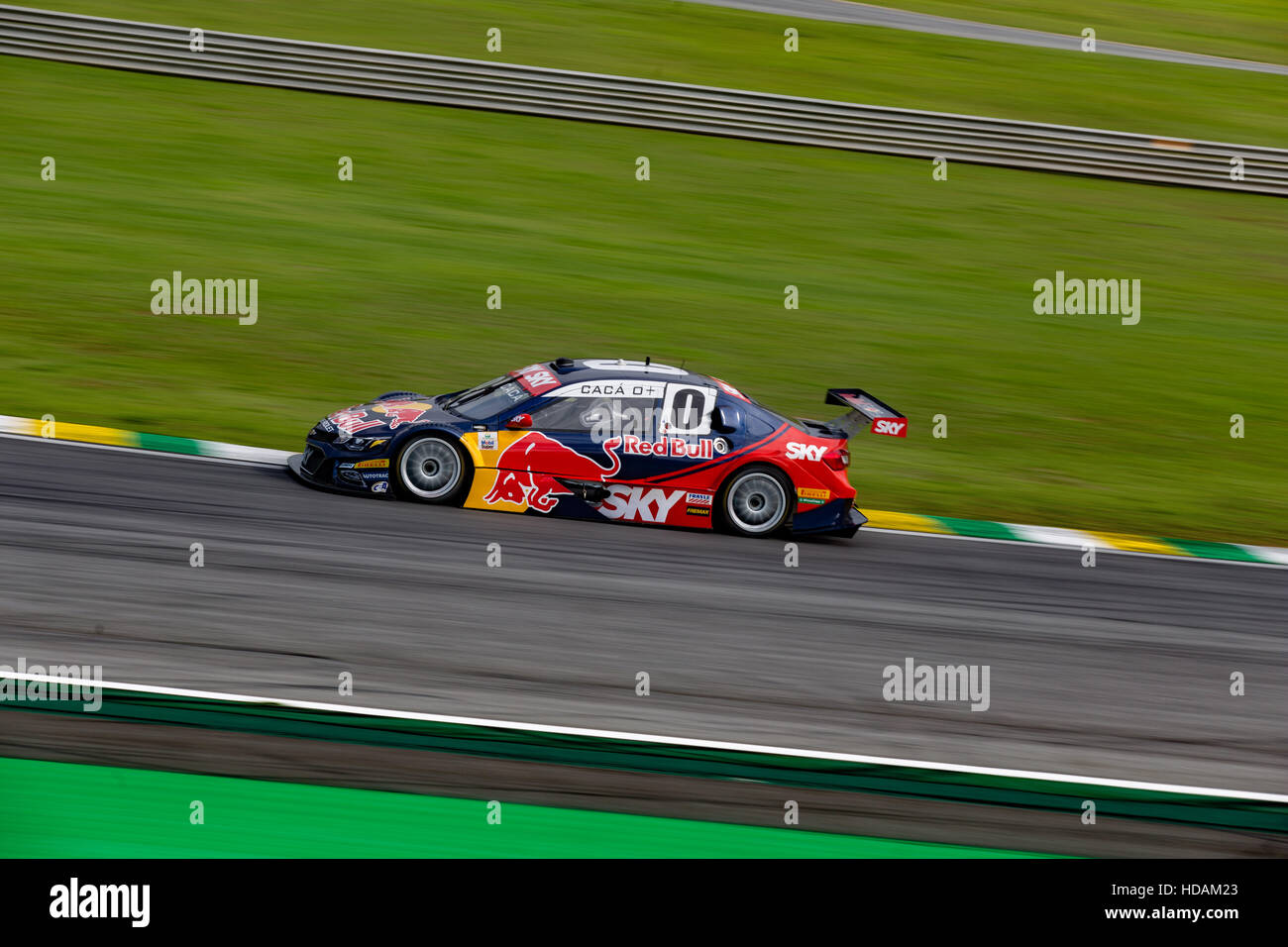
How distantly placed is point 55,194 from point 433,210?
493 centimetres

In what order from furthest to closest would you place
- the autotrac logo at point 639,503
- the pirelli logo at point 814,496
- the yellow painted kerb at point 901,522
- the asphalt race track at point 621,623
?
the yellow painted kerb at point 901,522 < the pirelli logo at point 814,496 < the autotrac logo at point 639,503 < the asphalt race track at point 621,623

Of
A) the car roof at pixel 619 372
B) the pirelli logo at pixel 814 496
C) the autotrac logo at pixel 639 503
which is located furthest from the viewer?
the pirelli logo at pixel 814 496

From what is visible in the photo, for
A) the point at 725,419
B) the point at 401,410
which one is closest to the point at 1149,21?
the point at 725,419

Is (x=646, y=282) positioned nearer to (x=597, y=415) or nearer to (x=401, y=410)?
(x=597, y=415)

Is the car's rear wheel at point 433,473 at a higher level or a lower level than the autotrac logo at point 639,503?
higher

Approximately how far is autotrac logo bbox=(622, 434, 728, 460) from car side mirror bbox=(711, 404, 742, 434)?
0.39 ft

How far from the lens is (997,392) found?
15492 millimetres

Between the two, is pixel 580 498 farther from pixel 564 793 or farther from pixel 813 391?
pixel 813 391

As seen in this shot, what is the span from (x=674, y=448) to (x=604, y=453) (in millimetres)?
529

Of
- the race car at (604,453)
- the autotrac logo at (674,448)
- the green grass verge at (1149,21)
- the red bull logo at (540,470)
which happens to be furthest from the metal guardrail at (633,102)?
the red bull logo at (540,470)

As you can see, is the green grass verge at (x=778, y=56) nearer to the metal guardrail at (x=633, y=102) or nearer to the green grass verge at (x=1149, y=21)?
the metal guardrail at (x=633, y=102)

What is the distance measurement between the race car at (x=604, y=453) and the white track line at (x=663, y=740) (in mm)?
3340

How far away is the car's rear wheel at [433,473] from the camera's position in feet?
32.8

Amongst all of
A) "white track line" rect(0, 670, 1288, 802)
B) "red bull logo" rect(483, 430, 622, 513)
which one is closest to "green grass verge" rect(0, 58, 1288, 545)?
"red bull logo" rect(483, 430, 622, 513)
